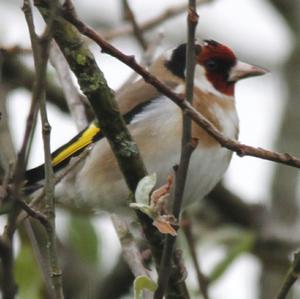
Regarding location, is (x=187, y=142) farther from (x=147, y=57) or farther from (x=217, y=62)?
(x=217, y=62)

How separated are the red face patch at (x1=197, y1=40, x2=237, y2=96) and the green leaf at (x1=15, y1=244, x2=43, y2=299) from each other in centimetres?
120

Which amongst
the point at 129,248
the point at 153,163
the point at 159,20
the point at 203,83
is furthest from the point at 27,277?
the point at 159,20

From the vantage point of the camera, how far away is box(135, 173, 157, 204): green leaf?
277 centimetres

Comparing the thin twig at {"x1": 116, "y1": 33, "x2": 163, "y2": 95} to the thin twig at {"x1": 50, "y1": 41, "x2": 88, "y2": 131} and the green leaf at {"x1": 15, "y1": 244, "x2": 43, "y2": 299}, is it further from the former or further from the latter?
the green leaf at {"x1": 15, "y1": 244, "x2": 43, "y2": 299}

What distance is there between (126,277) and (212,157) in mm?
1162

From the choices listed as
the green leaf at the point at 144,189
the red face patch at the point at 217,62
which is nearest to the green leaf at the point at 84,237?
the red face patch at the point at 217,62

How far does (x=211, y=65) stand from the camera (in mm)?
4754

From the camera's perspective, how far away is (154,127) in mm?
4059

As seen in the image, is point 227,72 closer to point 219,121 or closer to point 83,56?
point 219,121

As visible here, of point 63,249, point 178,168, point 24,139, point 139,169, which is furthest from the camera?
point 63,249

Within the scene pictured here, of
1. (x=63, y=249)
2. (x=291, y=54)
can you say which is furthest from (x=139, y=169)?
(x=291, y=54)

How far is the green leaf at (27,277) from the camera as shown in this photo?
3.85m

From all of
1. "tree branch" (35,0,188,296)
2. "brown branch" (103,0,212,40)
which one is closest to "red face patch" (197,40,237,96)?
"brown branch" (103,0,212,40)

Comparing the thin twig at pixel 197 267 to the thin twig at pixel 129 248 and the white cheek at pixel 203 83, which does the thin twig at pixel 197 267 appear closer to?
the thin twig at pixel 129 248
